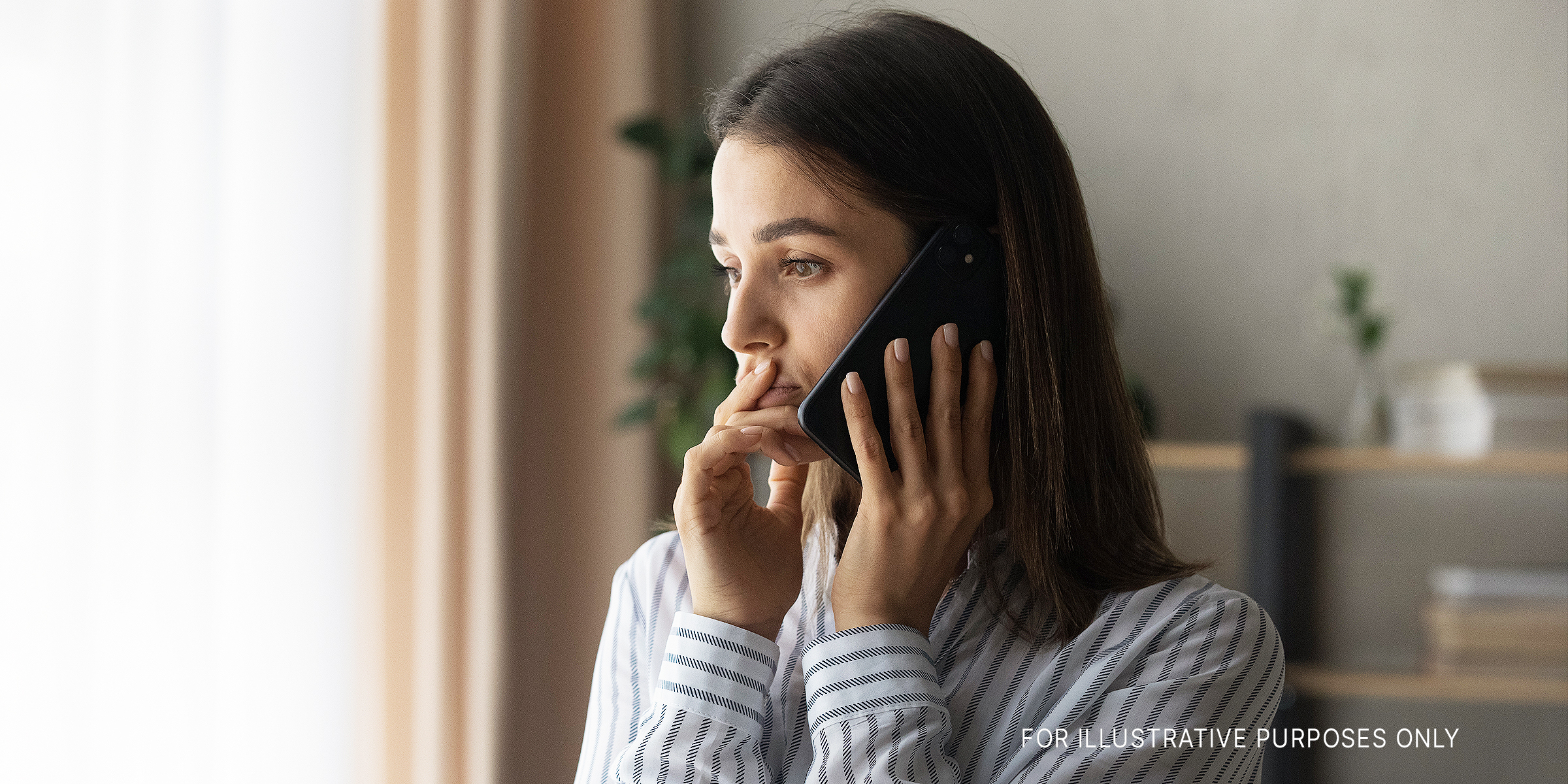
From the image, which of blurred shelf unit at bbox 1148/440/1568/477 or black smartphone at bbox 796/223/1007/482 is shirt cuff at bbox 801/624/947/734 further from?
blurred shelf unit at bbox 1148/440/1568/477

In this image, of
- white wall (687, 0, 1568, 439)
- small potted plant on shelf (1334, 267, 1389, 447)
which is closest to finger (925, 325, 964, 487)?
white wall (687, 0, 1568, 439)

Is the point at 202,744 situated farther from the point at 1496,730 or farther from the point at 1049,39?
the point at 1496,730

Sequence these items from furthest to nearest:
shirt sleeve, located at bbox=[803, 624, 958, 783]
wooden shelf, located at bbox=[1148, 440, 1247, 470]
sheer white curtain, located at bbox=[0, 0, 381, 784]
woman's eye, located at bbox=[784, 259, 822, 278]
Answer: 1. wooden shelf, located at bbox=[1148, 440, 1247, 470]
2. sheer white curtain, located at bbox=[0, 0, 381, 784]
3. woman's eye, located at bbox=[784, 259, 822, 278]
4. shirt sleeve, located at bbox=[803, 624, 958, 783]

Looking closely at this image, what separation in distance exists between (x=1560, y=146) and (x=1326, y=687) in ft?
3.70

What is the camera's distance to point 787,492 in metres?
0.92

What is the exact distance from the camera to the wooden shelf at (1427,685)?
173 centimetres

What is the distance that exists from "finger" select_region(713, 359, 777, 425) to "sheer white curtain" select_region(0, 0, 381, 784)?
1.14 m

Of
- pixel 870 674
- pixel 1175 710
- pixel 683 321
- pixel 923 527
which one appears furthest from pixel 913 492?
pixel 683 321

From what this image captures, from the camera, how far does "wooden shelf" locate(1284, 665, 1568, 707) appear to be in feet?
5.69

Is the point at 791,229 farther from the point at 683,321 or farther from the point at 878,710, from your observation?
the point at 683,321

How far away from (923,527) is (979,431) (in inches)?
3.4

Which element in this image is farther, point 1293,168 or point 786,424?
point 1293,168

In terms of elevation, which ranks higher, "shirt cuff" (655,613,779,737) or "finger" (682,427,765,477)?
"finger" (682,427,765,477)

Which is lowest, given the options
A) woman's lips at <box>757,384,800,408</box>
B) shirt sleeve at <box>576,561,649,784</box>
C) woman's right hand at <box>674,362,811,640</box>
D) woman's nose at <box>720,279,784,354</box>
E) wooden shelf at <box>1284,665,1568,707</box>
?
wooden shelf at <box>1284,665,1568,707</box>
